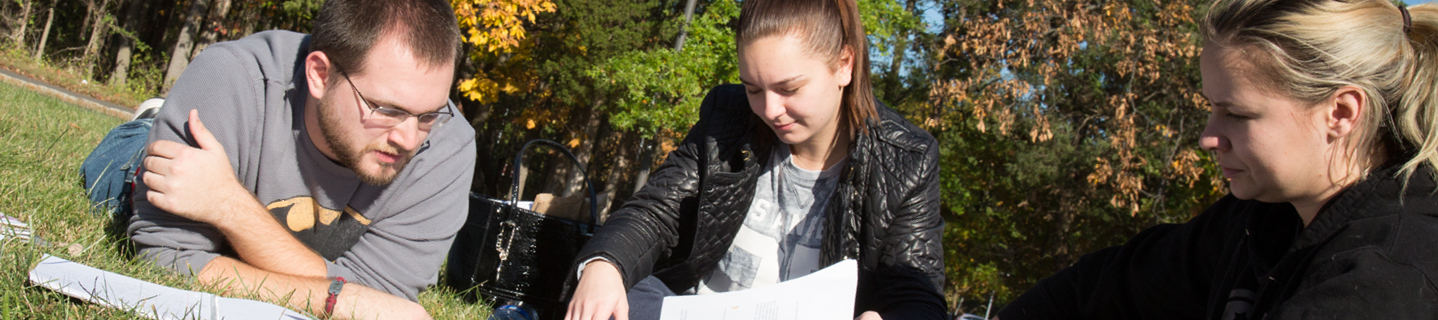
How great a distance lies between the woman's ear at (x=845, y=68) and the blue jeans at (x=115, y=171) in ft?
7.48

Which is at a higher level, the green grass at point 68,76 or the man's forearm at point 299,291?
the man's forearm at point 299,291

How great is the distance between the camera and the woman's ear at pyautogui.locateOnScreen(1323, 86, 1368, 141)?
1.66 meters

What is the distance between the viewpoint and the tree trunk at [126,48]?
1574 centimetres

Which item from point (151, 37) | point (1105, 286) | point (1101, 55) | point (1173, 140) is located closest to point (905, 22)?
point (1101, 55)

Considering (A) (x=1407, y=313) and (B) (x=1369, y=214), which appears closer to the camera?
(A) (x=1407, y=313)

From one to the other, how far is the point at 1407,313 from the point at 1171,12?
12940 mm

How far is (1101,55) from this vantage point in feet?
44.9

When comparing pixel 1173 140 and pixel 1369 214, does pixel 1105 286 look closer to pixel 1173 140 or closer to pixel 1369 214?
pixel 1369 214

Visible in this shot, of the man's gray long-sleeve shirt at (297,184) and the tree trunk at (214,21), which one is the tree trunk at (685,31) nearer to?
the man's gray long-sleeve shirt at (297,184)

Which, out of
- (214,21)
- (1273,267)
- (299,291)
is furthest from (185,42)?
(1273,267)

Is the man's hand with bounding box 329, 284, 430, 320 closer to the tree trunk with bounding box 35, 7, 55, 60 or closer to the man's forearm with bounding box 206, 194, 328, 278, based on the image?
the man's forearm with bounding box 206, 194, 328, 278

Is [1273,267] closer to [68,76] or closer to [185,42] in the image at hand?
[68,76]

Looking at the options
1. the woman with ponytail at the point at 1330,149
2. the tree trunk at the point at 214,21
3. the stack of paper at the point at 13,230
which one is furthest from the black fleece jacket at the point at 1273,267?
the tree trunk at the point at 214,21

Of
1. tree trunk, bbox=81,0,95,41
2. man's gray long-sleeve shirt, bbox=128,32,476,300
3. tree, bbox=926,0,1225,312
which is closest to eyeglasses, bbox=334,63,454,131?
man's gray long-sleeve shirt, bbox=128,32,476,300
